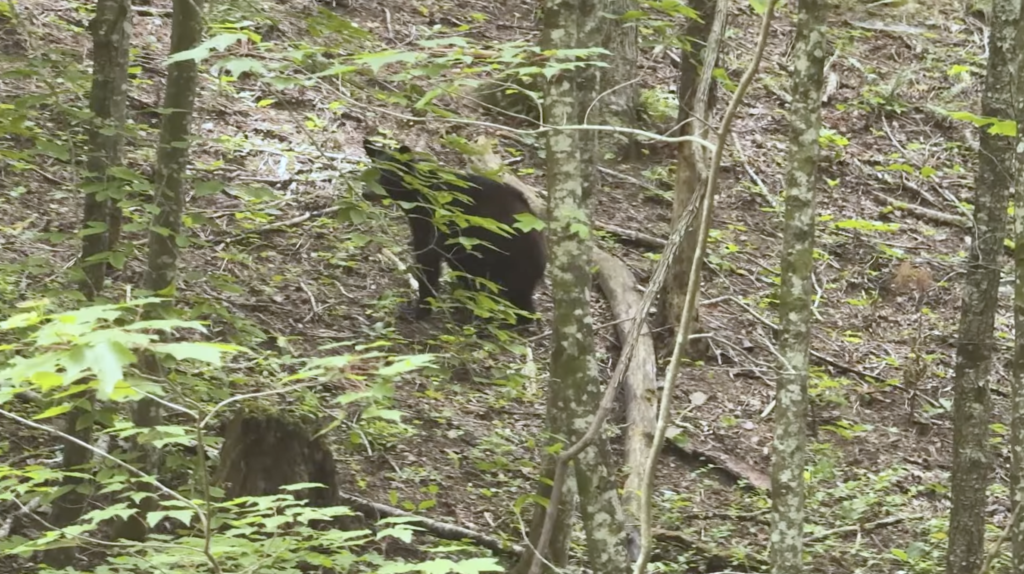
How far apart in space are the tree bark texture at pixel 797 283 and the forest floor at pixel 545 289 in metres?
0.32

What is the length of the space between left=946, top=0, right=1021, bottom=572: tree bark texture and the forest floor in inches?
29.7

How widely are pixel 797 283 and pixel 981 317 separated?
1.95 meters

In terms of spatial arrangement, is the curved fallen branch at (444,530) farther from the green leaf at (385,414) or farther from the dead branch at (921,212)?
the dead branch at (921,212)

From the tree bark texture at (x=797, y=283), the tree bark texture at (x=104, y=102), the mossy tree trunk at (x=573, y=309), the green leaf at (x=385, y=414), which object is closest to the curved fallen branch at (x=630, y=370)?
the mossy tree trunk at (x=573, y=309)

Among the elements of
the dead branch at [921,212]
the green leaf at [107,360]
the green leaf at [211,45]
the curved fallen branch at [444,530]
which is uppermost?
the green leaf at [211,45]

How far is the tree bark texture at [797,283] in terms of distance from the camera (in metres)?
4.84

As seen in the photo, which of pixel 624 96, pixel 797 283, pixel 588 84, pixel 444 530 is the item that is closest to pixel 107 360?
pixel 588 84

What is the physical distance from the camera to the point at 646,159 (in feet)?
41.9

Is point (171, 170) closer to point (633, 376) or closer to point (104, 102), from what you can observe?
point (104, 102)

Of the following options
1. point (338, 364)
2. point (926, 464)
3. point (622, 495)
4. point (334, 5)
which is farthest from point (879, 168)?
point (338, 364)

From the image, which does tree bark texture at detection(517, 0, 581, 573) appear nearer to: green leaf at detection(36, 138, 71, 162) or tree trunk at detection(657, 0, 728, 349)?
green leaf at detection(36, 138, 71, 162)

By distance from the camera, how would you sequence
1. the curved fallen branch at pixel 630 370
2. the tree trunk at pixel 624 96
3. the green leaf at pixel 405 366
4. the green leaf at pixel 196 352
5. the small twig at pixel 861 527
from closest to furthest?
the green leaf at pixel 196 352, the green leaf at pixel 405 366, the curved fallen branch at pixel 630 370, the small twig at pixel 861 527, the tree trunk at pixel 624 96

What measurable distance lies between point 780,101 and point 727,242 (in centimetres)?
422

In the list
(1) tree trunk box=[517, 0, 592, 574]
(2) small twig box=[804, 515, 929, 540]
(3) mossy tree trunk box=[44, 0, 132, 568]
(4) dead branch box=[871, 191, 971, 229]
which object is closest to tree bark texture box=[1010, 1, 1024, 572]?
(1) tree trunk box=[517, 0, 592, 574]
